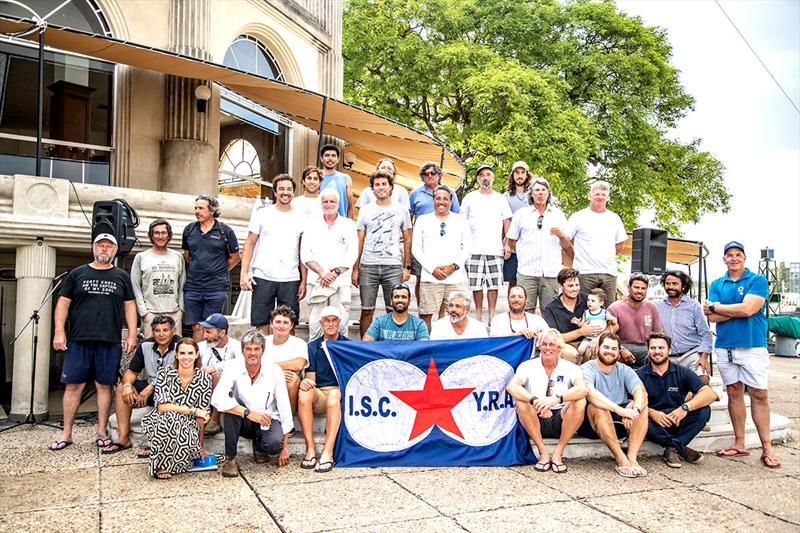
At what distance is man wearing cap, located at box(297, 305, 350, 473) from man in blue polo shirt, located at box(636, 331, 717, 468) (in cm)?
294

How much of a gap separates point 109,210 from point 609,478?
553 centimetres

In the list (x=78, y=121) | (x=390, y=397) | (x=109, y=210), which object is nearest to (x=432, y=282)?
(x=390, y=397)

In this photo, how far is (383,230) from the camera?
7.55 m

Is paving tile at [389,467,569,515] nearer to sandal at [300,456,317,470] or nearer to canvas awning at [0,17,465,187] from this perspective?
sandal at [300,456,317,470]

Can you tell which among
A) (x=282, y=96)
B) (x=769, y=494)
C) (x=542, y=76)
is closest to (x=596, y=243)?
(x=769, y=494)

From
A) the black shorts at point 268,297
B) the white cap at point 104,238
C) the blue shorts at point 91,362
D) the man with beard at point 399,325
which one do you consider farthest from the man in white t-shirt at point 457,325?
the white cap at point 104,238

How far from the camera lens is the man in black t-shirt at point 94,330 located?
21.6 feet

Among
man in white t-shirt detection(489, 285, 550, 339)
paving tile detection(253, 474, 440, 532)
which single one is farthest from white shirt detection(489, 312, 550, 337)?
paving tile detection(253, 474, 440, 532)

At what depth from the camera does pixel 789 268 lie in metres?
35.2

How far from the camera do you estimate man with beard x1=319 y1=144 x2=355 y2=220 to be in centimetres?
819

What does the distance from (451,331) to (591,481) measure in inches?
75.0

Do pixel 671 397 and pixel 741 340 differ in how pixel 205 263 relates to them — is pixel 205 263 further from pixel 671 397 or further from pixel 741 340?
pixel 741 340

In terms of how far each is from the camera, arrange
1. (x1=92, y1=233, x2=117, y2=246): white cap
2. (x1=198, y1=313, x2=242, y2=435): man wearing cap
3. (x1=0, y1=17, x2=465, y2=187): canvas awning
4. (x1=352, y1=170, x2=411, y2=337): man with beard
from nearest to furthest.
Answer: (x1=198, y1=313, x2=242, y2=435): man wearing cap → (x1=92, y1=233, x2=117, y2=246): white cap → (x1=352, y1=170, x2=411, y2=337): man with beard → (x1=0, y1=17, x2=465, y2=187): canvas awning

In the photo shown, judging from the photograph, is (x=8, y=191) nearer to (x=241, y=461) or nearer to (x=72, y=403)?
(x=72, y=403)
